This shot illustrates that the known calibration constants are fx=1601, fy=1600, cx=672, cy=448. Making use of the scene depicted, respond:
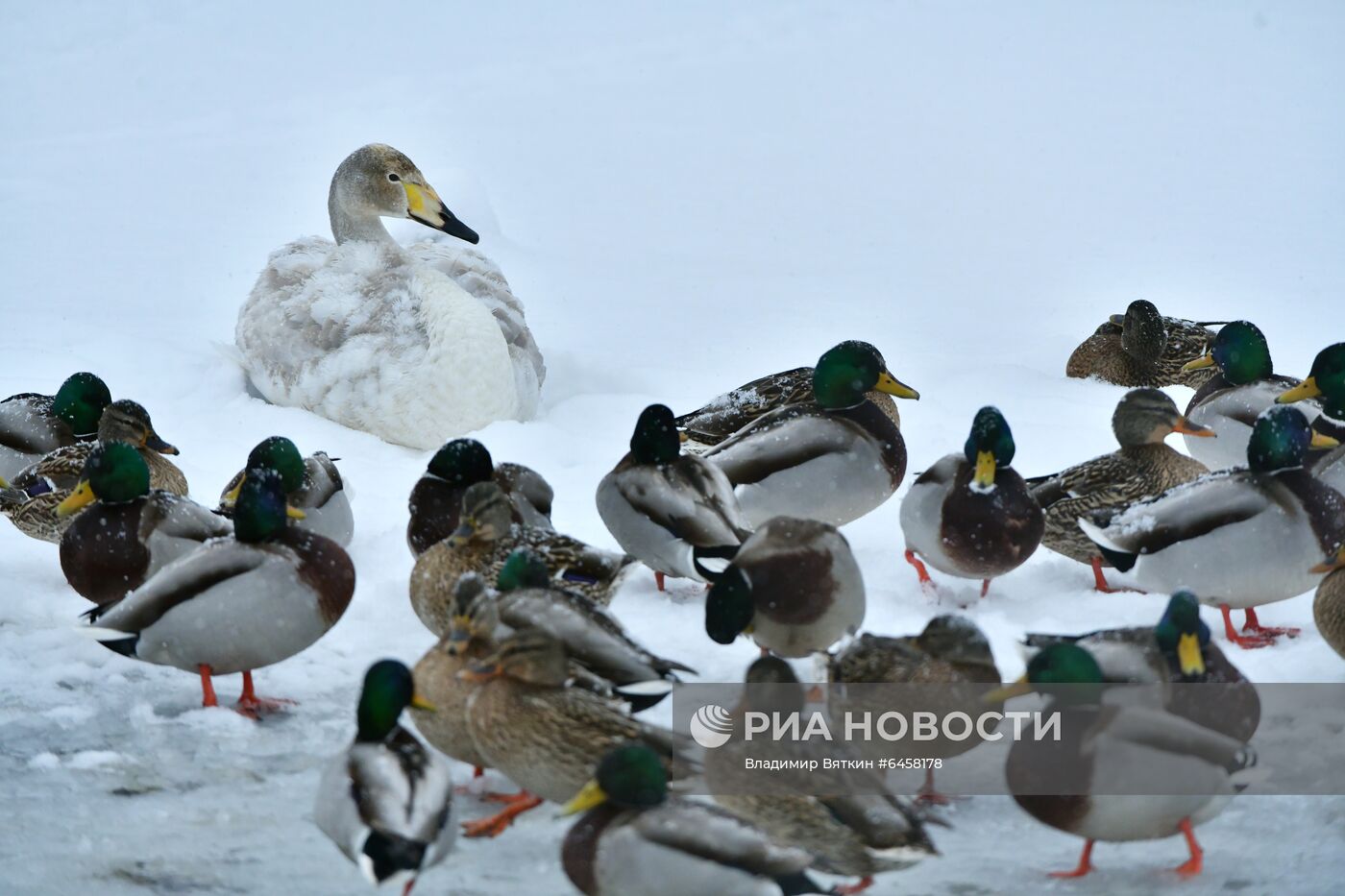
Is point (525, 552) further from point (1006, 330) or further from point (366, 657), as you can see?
point (1006, 330)

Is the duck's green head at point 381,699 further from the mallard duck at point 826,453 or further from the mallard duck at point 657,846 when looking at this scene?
the mallard duck at point 826,453

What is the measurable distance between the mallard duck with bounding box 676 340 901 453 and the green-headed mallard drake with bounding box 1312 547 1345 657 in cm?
200

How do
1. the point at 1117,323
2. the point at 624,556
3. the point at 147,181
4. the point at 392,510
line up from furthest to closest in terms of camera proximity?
the point at 147,181, the point at 1117,323, the point at 392,510, the point at 624,556

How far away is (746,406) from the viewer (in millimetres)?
6066

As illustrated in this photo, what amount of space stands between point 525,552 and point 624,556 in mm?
497

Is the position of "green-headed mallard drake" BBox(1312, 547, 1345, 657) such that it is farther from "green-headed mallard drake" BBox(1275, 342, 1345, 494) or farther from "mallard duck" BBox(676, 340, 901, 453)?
"mallard duck" BBox(676, 340, 901, 453)

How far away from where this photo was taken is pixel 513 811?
12.3 ft

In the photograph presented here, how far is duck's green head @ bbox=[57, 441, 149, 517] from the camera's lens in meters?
4.78

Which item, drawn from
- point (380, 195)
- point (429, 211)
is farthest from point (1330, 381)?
point (380, 195)

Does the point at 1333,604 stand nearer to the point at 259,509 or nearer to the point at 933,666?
the point at 933,666

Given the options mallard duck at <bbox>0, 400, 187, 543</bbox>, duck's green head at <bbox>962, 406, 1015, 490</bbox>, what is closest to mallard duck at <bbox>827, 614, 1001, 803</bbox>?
duck's green head at <bbox>962, 406, 1015, 490</bbox>

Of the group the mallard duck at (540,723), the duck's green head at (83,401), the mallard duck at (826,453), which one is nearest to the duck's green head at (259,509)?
the mallard duck at (540,723)

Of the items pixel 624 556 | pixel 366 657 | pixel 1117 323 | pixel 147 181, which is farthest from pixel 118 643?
pixel 147 181

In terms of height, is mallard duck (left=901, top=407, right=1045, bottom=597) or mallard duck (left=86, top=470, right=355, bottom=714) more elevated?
mallard duck (left=901, top=407, right=1045, bottom=597)
